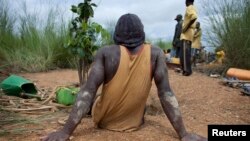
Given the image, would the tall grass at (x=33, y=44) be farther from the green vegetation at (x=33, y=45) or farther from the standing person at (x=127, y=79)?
the standing person at (x=127, y=79)

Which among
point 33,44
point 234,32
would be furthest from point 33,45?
point 234,32

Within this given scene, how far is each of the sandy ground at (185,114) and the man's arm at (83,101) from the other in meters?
0.13

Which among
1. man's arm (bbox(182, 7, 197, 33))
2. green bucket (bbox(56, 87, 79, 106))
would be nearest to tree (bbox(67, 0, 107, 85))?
green bucket (bbox(56, 87, 79, 106))

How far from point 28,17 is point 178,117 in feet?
25.7

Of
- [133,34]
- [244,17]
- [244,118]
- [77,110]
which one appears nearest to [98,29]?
[133,34]

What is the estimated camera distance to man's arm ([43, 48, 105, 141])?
367 centimetres

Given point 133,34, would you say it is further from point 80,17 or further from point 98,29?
point 80,17

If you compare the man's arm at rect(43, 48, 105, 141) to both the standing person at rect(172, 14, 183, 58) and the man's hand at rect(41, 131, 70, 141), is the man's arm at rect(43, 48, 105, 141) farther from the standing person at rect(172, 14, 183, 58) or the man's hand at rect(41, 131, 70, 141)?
the standing person at rect(172, 14, 183, 58)

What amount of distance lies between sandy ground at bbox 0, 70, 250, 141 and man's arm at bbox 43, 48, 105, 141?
13cm

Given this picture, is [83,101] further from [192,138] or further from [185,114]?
[185,114]

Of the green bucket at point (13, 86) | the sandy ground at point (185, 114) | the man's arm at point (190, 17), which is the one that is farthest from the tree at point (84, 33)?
the man's arm at point (190, 17)

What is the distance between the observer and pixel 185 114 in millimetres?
5285

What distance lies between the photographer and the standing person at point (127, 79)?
386 cm

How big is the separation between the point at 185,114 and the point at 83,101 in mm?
1854
